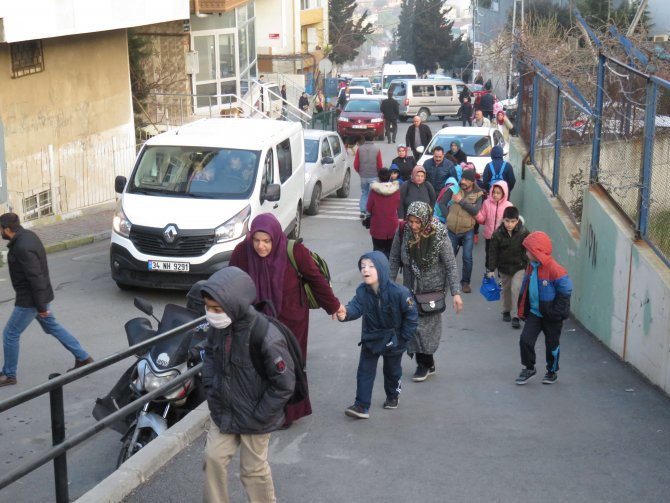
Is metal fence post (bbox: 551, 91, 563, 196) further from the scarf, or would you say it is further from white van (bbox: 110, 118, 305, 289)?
the scarf

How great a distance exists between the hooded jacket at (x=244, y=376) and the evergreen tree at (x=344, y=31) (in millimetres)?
68202

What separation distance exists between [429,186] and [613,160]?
294cm

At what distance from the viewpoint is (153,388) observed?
23.1 ft

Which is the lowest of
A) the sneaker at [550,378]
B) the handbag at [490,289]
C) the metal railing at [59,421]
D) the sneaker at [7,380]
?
the sneaker at [7,380]

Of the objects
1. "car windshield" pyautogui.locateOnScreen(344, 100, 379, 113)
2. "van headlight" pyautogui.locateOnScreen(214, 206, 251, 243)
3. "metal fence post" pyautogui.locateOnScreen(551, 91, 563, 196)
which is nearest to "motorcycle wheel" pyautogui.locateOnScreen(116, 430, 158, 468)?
"van headlight" pyautogui.locateOnScreen(214, 206, 251, 243)

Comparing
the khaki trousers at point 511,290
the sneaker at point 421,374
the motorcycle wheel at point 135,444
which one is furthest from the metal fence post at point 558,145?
the motorcycle wheel at point 135,444

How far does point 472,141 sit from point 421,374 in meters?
12.5

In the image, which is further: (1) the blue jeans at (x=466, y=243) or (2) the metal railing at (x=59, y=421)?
(1) the blue jeans at (x=466, y=243)

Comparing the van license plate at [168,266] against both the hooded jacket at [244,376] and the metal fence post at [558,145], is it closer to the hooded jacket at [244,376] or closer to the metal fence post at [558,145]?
the metal fence post at [558,145]

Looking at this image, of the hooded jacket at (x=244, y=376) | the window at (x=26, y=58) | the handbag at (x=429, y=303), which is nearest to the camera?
the hooded jacket at (x=244, y=376)

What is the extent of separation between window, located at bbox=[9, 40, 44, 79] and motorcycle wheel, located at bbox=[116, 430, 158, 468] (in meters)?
12.8

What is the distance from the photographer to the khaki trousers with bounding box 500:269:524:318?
10.8 meters

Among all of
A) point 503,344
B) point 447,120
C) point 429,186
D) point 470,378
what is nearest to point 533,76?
point 429,186

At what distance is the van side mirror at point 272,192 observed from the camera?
13266mm
